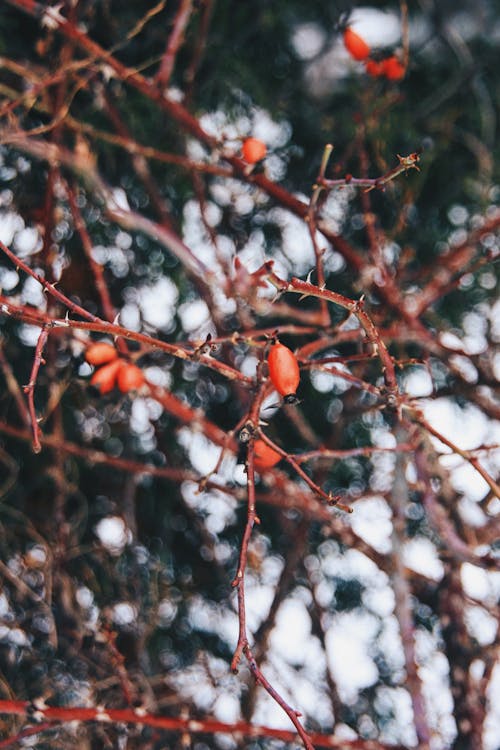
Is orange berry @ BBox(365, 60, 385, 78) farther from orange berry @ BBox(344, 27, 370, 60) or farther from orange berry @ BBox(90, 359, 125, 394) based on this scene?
orange berry @ BBox(90, 359, 125, 394)

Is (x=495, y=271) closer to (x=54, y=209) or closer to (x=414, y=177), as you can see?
(x=414, y=177)

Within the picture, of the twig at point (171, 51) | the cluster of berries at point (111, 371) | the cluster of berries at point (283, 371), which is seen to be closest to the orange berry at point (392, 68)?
the twig at point (171, 51)

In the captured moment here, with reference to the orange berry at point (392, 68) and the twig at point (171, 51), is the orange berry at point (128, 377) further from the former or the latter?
the orange berry at point (392, 68)

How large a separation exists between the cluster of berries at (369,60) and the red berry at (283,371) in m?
1.13

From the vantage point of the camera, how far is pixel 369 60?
1894 millimetres

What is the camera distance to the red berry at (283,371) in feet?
3.27

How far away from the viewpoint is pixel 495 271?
2.30 meters

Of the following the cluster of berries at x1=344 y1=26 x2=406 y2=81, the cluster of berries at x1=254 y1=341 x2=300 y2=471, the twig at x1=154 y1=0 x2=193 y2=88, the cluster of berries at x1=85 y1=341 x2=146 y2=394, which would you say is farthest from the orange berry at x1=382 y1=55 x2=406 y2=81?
the cluster of berries at x1=254 y1=341 x2=300 y2=471

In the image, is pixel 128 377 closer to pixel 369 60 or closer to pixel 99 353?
pixel 99 353

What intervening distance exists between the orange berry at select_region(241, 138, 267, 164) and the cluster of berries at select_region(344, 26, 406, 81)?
0.51 metres

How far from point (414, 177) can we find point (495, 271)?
0.38m

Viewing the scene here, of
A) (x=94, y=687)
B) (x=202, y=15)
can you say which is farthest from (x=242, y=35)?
(x=94, y=687)

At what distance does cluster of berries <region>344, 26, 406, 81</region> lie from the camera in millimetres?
1810

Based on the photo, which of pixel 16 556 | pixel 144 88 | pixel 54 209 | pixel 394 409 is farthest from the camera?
pixel 16 556
